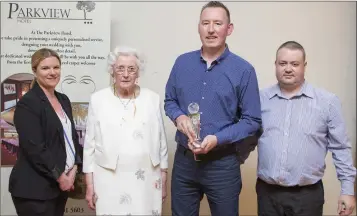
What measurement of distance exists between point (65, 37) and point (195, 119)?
1334 mm

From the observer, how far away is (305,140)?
6.61 ft

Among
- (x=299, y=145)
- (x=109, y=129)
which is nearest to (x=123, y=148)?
(x=109, y=129)

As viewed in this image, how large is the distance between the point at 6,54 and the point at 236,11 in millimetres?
1726

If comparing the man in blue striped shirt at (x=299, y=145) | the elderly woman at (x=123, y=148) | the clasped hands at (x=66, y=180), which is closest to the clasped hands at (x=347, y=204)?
the man in blue striped shirt at (x=299, y=145)

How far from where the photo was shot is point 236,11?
122 inches

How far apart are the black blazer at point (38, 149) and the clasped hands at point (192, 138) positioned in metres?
0.67

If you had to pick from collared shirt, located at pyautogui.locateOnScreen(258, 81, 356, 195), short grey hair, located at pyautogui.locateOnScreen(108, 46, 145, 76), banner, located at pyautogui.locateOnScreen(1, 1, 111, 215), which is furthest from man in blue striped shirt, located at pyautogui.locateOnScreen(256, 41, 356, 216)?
banner, located at pyautogui.locateOnScreen(1, 1, 111, 215)

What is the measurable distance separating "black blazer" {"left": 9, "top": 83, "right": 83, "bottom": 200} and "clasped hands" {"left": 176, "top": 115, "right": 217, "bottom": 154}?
0.67 m

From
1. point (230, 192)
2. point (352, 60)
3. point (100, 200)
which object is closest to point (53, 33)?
point (100, 200)

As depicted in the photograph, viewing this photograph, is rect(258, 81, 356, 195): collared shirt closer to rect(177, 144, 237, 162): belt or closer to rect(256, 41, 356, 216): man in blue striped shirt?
rect(256, 41, 356, 216): man in blue striped shirt

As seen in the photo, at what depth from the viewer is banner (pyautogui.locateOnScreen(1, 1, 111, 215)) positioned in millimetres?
2779

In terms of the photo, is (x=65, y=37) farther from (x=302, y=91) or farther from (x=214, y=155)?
(x=302, y=91)

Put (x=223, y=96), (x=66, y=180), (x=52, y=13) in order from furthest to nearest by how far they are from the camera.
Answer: (x=52, y=13), (x=66, y=180), (x=223, y=96)

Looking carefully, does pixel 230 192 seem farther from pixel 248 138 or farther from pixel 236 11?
pixel 236 11
